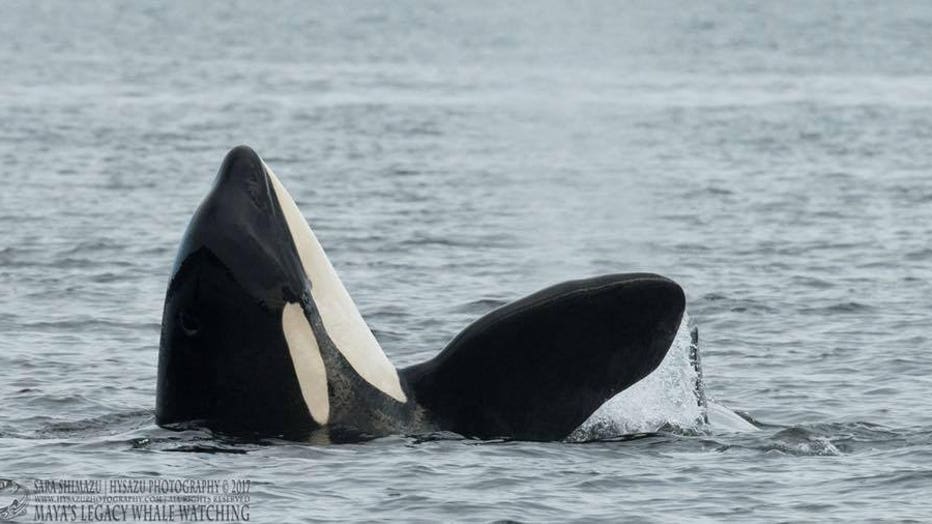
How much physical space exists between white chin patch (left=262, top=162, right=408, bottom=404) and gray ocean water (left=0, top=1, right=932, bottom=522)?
61 cm

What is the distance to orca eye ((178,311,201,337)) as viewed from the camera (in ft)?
43.4

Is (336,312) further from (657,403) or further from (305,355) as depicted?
(657,403)

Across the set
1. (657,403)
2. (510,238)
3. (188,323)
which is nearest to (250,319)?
(188,323)

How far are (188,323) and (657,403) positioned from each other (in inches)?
159

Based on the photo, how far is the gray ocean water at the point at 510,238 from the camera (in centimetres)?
1410

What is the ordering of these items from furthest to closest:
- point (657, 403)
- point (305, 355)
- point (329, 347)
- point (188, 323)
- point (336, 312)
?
point (657, 403) < point (336, 312) < point (329, 347) < point (305, 355) < point (188, 323)

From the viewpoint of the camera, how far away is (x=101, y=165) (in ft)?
127

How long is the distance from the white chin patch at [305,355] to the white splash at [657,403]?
6.84ft

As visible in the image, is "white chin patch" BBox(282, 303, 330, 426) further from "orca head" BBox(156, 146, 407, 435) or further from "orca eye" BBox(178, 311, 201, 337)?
"orca eye" BBox(178, 311, 201, 337)

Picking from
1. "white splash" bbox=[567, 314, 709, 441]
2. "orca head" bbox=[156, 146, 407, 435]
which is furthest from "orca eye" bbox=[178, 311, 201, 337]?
"white splash" bbox=[567, 314, 709, 441]

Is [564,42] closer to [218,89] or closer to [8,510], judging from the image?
[218,89]

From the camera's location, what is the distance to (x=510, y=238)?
98.5 feet

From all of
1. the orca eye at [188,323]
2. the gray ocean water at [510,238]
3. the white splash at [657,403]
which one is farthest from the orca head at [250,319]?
the white splash at [657,403]

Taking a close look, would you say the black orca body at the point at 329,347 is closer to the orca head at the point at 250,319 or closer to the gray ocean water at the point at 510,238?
the orca head at the point at 250,319
